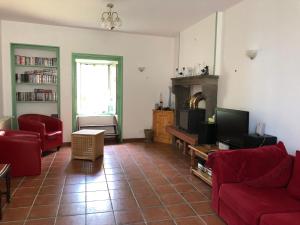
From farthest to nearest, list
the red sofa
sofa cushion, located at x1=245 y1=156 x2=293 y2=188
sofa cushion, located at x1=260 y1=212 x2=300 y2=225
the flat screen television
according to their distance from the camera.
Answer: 1. the flat screen television
2. sofa cushion, located at x1=245 y1=156 x2=293 y2=188
3. the red sofa
4. sofa cushion, located at x1=260 y1=212 x2=300 y2=225

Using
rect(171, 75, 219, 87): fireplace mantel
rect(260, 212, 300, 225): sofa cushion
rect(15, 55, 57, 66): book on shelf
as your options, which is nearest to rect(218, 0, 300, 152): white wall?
rect(171, 75, 219, 87): fireplace mantel

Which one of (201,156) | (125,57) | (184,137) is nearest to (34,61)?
(125,57)

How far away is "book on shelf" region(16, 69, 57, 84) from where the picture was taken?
559 centimetres

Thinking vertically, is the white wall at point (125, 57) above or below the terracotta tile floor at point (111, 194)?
above

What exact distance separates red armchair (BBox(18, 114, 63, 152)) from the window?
152 centimetres

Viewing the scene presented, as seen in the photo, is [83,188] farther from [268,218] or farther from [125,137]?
[125,137]

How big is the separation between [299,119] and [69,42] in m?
4.78

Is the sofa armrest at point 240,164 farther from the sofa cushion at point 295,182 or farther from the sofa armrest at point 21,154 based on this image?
the sofa armrest at point 21,154

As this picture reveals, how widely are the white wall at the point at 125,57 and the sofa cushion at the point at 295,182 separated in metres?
4.28

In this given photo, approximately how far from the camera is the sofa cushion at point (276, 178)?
2.61 meters

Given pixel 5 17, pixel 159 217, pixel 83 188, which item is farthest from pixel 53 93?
pixel 159 217

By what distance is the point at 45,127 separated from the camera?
5301 millimetres

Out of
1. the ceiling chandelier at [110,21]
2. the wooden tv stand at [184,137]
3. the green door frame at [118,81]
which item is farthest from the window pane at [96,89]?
the ceiling chandelier at [110,21]

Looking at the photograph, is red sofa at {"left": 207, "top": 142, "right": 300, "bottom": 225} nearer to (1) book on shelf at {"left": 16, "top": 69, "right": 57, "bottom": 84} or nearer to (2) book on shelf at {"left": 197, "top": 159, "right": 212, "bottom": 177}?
(2) book on shelf at {"left": 197, "top": 159, "right": 212, "bottom": 177}
